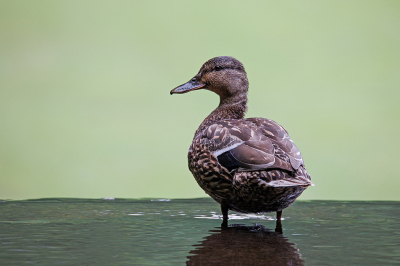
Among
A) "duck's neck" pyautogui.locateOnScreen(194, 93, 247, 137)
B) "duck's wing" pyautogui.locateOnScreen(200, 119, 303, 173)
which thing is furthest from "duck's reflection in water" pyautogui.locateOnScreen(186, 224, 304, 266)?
"duck's neck" pyautogui.locateOnScreen(194, 93, 247, 137)

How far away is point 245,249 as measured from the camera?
2131mm

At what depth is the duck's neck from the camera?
3801 millimetres

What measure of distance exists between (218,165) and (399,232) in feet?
3.68

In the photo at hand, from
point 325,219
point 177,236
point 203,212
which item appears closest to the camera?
point 177,236

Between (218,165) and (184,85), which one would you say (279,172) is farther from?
(184,85)

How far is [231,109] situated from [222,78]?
0.27m

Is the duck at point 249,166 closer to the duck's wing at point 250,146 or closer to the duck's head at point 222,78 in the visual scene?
the duck's wing at point 250,146

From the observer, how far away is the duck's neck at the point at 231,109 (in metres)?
3.80

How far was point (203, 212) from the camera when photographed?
11.3ft

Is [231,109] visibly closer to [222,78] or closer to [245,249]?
[222,78]

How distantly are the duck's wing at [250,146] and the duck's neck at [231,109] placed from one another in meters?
0.54

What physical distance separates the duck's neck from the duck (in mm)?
458

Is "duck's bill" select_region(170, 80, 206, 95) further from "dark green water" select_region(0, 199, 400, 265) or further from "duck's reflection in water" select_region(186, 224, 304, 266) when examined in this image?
"duck's reflection in water" select_region(186, 224, 304, 266)

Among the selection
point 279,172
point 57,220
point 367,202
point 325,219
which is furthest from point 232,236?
point 367,202
